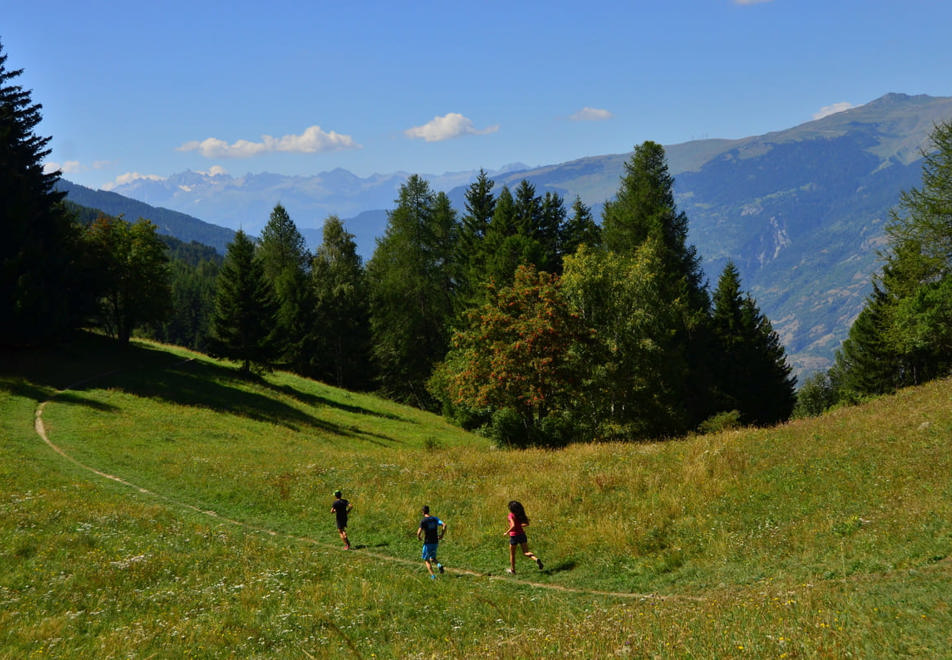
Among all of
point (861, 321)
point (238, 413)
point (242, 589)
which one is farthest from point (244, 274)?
point (861, 321)

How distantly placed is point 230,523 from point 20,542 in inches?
245

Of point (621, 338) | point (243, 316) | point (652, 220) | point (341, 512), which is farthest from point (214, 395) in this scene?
point (652, 220)

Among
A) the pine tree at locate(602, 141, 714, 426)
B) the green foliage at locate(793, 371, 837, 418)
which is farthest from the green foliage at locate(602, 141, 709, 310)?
the green foliage at locate(793, 371, 837, 418)

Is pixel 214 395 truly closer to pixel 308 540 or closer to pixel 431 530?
pixel 308 540

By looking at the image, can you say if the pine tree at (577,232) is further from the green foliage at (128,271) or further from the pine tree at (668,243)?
the green foliage at (128,271)

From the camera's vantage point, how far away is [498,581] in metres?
14.8

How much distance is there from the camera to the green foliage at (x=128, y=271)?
4684 cm

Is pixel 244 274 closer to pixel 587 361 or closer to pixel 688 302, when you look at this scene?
pixel 587 361

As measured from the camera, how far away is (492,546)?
1742cm

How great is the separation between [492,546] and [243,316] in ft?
129

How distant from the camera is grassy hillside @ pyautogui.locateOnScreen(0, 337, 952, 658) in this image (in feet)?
31.8

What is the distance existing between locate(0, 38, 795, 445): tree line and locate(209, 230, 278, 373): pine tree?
14 centimetres

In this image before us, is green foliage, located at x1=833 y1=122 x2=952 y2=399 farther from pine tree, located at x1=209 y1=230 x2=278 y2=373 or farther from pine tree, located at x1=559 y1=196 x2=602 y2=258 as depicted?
pine tree, located at x1=209 y1=230 x2=278 y2=373

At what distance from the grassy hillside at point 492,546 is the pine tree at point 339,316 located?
35661mm
